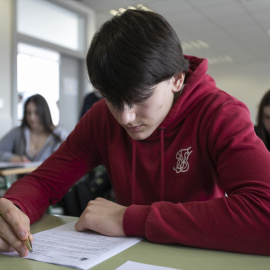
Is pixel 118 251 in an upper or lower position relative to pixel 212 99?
lower

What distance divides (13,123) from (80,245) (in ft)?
12.3

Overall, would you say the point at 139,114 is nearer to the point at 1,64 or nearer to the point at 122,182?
the point at 122,182

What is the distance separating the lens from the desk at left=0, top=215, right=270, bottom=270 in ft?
1.91

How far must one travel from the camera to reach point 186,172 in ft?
2.84

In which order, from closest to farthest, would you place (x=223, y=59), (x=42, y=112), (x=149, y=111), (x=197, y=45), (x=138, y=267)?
(x=138, y=267) < (x=149, y=111) < (x=42, y=112) < (x=197, y=45) < (x=223, y=59)

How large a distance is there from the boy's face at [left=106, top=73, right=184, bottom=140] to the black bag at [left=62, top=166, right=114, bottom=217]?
4.11 ft

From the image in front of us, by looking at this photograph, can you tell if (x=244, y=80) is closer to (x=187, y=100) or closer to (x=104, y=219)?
(x=187, y=100)

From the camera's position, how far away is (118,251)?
2.14ft

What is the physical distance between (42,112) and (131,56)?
2.54m

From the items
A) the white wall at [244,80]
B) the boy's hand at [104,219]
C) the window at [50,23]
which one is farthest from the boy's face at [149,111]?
the white wall at [244,80]

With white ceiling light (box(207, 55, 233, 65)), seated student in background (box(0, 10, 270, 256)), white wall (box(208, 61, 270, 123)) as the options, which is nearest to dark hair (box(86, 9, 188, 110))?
seated student in background (box(0, 10, 270, 256))

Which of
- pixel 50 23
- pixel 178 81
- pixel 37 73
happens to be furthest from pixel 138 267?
pixel 50 23

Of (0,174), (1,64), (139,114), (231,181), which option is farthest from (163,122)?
(1,64)

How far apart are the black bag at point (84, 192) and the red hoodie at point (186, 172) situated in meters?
0.98
